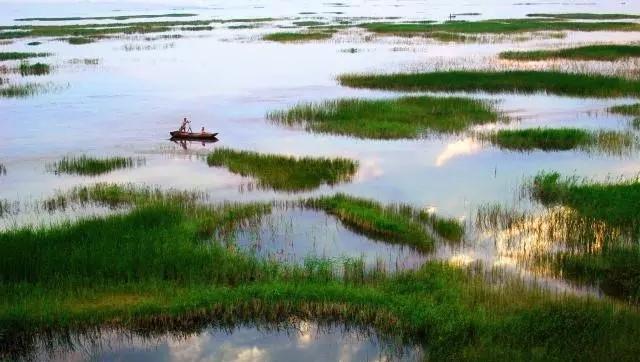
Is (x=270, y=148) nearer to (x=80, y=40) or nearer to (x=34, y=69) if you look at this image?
(x=34, y=69)

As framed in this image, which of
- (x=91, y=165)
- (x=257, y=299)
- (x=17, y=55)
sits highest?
(x=17, y=55)

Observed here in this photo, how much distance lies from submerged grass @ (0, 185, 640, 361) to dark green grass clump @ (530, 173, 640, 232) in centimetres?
437

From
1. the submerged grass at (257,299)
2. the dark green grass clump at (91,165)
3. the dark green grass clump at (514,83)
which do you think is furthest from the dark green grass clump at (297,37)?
the submerged grass at (257,299)

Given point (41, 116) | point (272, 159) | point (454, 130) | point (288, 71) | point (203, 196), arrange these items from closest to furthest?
point (203, 196) < point (272, 159) < point (454, 130) < point (41, 116) < point (288, 71)

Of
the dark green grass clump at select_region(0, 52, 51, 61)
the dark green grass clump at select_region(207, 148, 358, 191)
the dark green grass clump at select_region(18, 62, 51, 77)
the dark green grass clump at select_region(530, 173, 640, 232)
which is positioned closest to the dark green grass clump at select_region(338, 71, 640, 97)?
the dark green grass clump at select_region(207, 148, 358, 191)

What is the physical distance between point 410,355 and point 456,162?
528 inches

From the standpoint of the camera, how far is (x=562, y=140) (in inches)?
953

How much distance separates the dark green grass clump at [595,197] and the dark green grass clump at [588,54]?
28.9 meters

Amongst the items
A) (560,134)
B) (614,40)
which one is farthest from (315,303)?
(614,40)

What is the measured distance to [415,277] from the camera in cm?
1230

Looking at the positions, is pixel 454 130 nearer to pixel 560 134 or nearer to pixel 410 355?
pixel 560 134

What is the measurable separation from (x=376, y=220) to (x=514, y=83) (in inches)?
911

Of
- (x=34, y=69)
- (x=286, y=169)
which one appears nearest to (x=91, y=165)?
(x=286, y=169)

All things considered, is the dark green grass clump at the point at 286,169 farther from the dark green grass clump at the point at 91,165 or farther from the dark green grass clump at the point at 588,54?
the dark green grass clump at the point at 588,54
